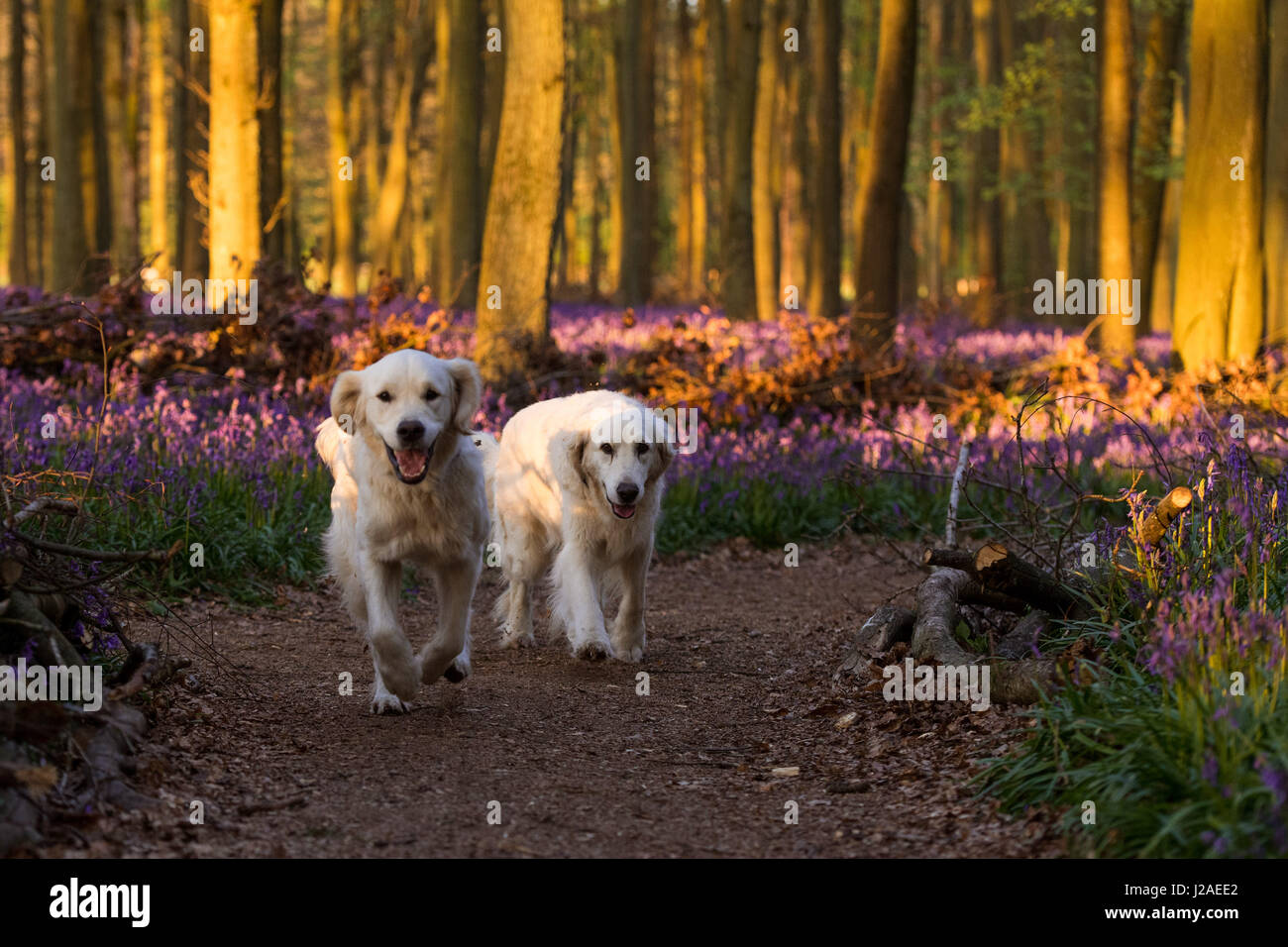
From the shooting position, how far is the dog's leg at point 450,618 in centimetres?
604

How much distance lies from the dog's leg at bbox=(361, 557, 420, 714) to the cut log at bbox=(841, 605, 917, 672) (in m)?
2.23

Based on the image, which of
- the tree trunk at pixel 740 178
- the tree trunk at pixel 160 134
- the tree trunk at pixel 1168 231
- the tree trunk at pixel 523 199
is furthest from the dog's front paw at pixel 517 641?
the tree trunk at pixel 1168 231

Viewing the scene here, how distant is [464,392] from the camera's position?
5.98m

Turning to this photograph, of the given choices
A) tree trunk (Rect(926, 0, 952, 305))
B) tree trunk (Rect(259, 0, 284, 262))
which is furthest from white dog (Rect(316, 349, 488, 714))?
tree trunk (Rect(926, 0, 952, 305))

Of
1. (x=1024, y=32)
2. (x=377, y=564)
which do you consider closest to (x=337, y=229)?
(x=1024, y=32)

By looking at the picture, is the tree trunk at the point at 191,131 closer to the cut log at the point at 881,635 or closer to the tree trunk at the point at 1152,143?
the tree trunk at the point at 1152,143

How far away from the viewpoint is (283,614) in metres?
8.55

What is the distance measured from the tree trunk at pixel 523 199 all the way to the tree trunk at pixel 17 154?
61.4ft

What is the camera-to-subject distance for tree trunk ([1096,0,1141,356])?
1828 cm

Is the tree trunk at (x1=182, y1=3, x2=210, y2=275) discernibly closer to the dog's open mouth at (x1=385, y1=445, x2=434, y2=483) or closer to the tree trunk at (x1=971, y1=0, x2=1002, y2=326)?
the tree trunk at (x1=971, y1=0, x2=1002, y2=326)

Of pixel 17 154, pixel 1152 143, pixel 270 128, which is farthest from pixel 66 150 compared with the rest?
pixel 1152 143

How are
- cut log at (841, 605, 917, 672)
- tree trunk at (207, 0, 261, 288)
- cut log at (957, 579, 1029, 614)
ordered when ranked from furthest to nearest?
tree trunk at (207, 0, 261, 288) < cut log at (841, 605, 917, 672) < cut log at (957, 579, 1029, 614)

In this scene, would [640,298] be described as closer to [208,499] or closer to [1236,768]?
[208,499]

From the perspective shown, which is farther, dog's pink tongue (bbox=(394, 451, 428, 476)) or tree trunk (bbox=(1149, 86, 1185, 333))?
tree trunk (bbox=(1149, 86, 1185, 333))
